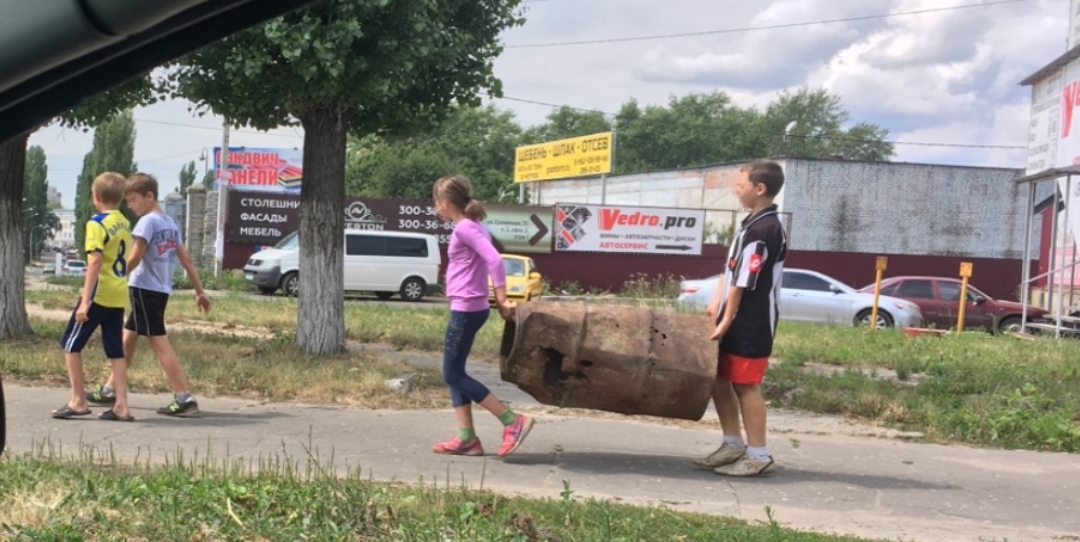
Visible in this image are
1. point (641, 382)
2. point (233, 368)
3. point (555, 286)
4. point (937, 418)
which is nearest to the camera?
point (641, 382)

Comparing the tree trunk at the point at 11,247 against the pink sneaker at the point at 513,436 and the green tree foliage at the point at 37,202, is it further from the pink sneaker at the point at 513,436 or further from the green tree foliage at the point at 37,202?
the green tree foliage at the point at 37,202

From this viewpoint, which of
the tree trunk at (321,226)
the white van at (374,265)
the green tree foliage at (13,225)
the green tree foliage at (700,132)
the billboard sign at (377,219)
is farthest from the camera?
the green tree foliage at (700,132)

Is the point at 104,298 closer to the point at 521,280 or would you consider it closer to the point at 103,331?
the point at 103,331

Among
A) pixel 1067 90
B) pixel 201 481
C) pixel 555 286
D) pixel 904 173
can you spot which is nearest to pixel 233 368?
pixel 201 481

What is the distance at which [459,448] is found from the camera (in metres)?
6.36

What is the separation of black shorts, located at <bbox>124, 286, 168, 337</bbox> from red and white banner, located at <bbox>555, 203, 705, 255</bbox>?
25824mm

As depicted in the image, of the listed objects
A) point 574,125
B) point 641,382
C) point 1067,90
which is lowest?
point 641,382

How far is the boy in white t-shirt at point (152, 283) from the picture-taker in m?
7.16

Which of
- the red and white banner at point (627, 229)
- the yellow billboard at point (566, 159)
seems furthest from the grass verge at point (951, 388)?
the yellow billboard at point (566, 159)

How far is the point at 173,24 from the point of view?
2105mm

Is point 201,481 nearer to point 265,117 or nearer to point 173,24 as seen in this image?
point 173,24

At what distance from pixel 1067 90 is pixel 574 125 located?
7635cm

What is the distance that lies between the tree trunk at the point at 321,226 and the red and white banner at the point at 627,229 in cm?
2334

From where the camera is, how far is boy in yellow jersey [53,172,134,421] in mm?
6906
